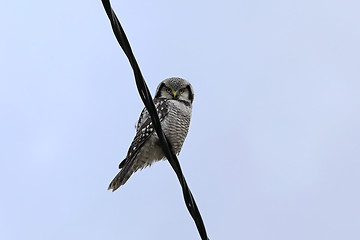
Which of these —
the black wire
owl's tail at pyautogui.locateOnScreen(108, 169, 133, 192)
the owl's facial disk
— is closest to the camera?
the black wire

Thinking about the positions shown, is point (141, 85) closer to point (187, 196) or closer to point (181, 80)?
point (187, 196)

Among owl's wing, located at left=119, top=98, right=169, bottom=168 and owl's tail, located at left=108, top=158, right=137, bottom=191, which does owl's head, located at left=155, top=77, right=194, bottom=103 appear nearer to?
owl's wing, located at left=119, top=98, right=169, bottom=168

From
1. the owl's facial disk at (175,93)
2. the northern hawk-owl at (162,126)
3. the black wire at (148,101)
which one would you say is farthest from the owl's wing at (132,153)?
the black wire at (148,101)

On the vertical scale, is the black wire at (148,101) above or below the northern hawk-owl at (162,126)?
below

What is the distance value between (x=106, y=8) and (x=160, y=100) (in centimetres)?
382

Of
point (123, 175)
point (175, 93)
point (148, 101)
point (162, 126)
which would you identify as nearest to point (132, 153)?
point (123, 175)

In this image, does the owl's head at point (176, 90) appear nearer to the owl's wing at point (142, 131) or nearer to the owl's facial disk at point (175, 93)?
the owl's facial disk at point (175, 93)

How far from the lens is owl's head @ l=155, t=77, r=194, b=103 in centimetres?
657

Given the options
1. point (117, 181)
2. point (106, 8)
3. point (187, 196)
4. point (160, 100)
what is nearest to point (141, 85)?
point (106, 8)

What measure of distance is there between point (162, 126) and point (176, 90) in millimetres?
589

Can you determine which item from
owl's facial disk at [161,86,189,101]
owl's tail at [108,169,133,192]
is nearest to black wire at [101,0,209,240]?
owl's tail at [108,169,133,192]

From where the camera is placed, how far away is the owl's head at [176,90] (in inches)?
259

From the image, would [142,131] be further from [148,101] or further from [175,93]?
[148,101]

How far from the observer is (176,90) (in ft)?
21.5
